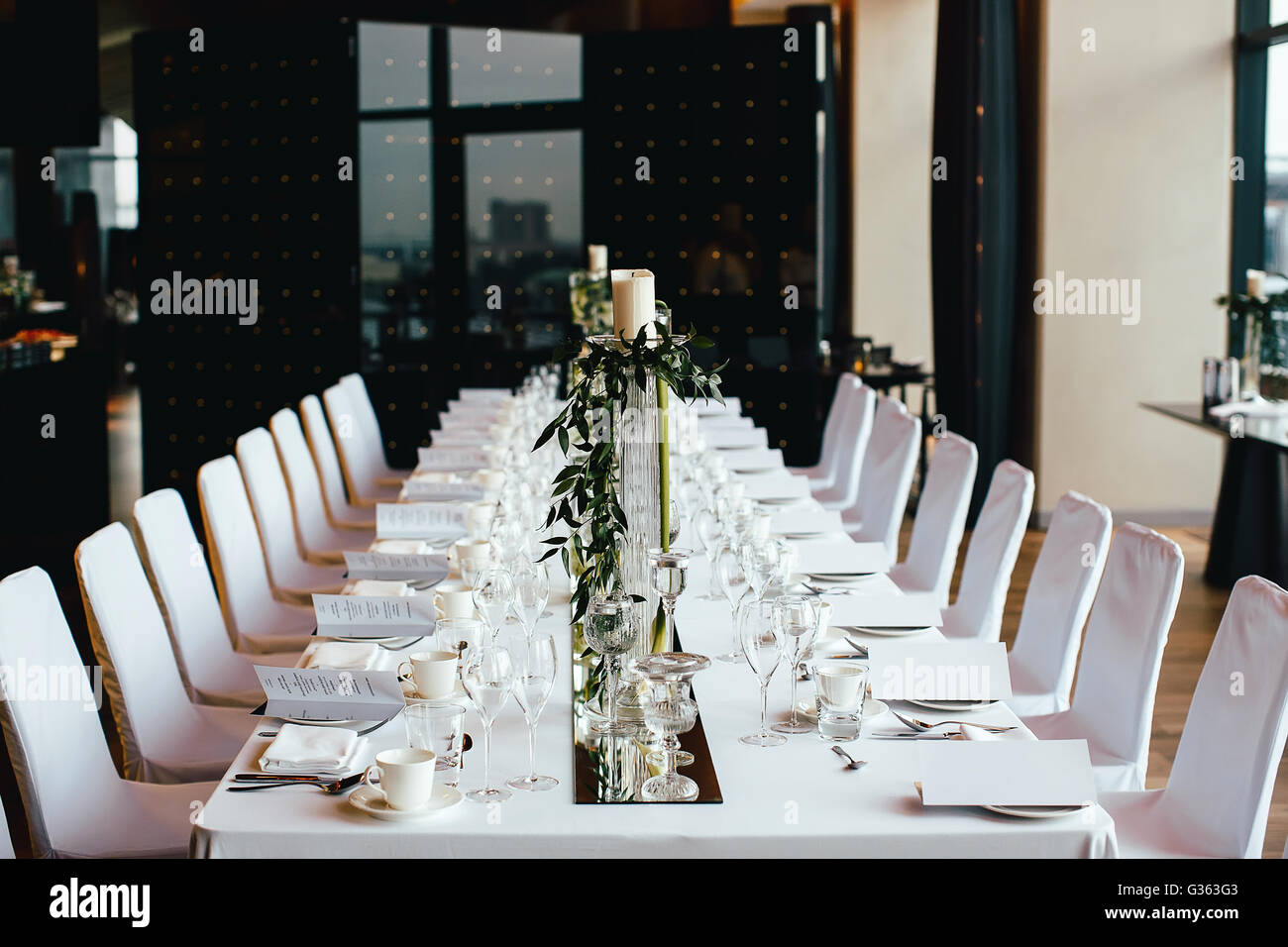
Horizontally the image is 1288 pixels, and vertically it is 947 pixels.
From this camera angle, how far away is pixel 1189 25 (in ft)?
25.4

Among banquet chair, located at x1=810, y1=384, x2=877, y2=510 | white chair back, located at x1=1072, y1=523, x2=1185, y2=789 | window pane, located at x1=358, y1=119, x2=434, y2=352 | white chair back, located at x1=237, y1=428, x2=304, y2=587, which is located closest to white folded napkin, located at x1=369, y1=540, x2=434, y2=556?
white chair back, located at x1=237, y1=428, x2=304, y2=587

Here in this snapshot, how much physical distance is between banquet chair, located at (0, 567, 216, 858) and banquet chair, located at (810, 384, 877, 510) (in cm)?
359

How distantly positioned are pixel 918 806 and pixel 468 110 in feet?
25.2

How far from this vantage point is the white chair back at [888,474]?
502 centimetres

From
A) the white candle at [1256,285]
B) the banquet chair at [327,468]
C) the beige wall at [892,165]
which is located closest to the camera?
the banquet chair at [327,468]

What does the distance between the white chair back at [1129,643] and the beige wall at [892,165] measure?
27.1 feet

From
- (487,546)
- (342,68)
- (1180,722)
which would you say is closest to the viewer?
(487,546)

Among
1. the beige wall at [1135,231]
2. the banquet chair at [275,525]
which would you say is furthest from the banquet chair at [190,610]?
the beige wall at [1135,231]

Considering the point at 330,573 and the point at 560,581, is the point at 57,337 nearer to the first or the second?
the point at 330,573

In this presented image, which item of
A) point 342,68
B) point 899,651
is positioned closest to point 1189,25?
point 342,68

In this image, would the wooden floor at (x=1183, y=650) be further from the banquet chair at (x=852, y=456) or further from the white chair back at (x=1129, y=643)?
the banquet chair at (x=852, y=456)

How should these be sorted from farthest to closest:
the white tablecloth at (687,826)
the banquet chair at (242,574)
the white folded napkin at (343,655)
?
the banquet chair at (242,574) < the white folded napkin at (343,655) < the white tablecloth at (687,826)

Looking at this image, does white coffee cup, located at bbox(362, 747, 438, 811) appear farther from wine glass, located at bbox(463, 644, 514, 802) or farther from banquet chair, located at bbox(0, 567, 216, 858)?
banquet chair, located at bbox(0, 567, 216, 858)

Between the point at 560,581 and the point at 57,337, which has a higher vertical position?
the point at 57,337
